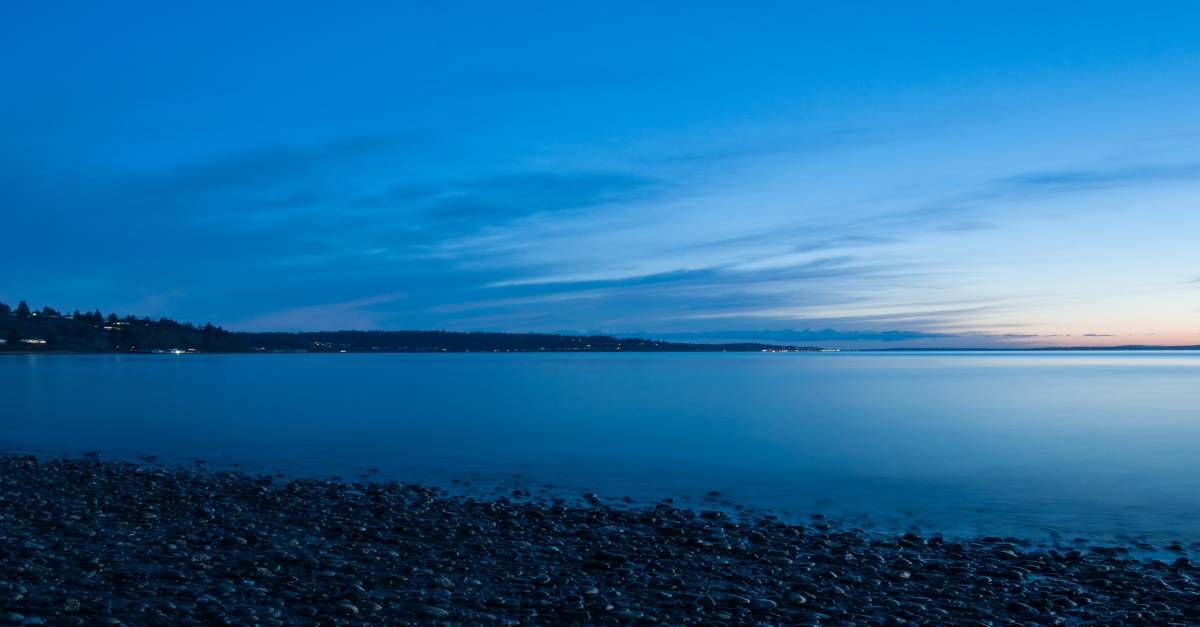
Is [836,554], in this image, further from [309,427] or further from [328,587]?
[309,427]

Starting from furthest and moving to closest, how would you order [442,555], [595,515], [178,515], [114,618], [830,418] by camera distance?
[830,418] < [595,515] < [178,515] < [442,555] < [114,618]

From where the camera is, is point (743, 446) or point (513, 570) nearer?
point (513, 570)

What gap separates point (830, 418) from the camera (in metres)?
44.1

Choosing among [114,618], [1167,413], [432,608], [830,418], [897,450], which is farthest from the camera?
[1167,413]

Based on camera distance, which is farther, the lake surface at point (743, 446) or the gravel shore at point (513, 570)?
the lake surface at point (743, 446)

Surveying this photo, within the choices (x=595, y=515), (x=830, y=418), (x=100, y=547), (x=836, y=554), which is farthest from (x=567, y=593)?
(x=830, y=418)

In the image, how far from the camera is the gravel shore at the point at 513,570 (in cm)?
944

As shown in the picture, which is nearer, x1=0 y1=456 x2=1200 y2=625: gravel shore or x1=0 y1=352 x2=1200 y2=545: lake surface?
x1=0 y1=456 x2=1200 y2=625: gravel shore

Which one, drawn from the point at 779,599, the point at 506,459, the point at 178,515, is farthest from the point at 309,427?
the point at 779,599

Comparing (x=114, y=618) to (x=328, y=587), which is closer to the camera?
(x=114, y=618)

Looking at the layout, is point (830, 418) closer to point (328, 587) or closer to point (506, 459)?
point (506, 459)

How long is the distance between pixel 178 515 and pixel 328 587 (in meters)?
6.48

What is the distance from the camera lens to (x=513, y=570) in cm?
1150

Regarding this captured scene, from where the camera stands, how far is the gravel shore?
9.44m
